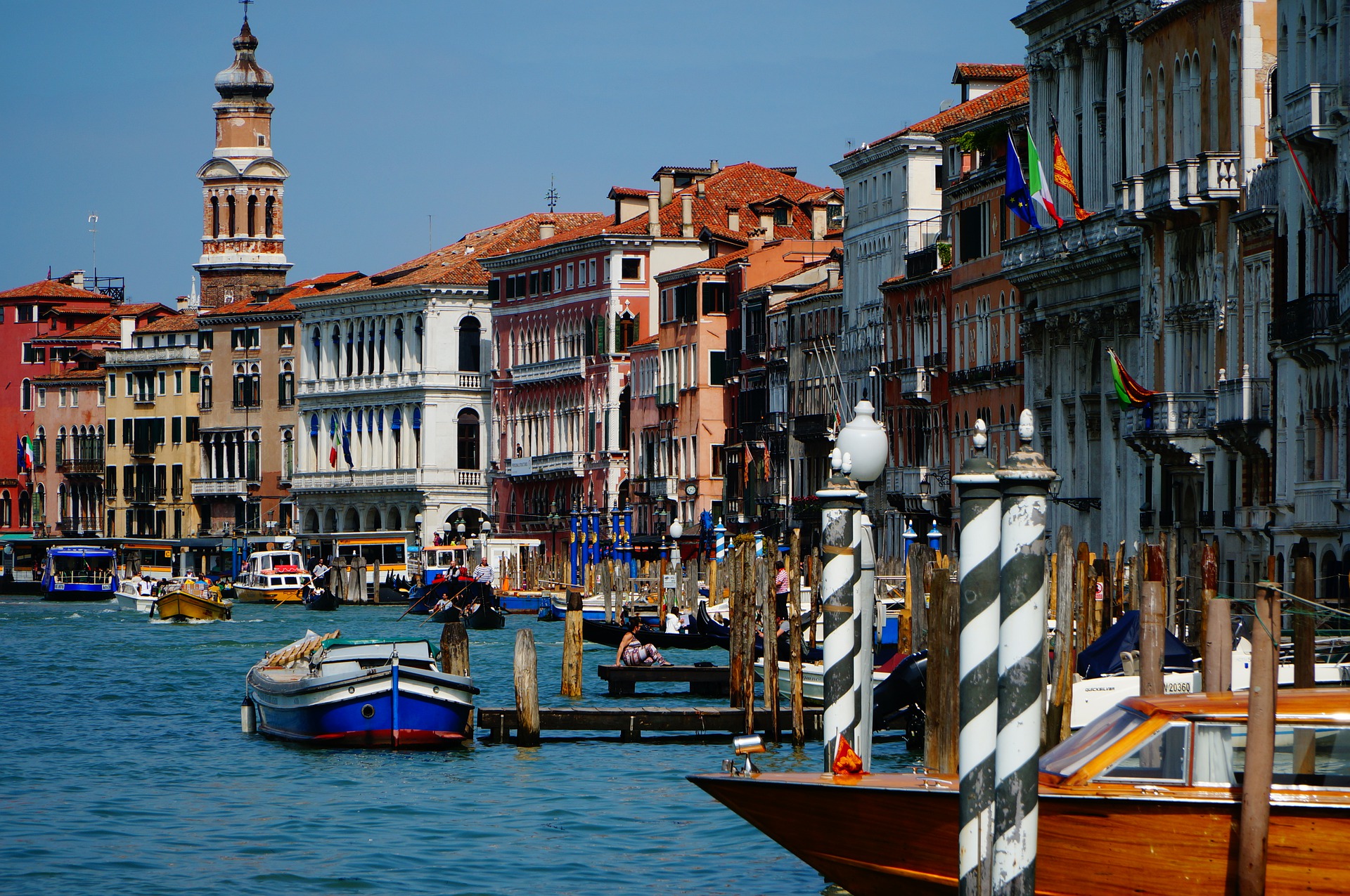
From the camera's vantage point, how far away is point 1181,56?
3581cm

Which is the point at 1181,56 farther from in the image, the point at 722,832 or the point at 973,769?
the point at 973,769

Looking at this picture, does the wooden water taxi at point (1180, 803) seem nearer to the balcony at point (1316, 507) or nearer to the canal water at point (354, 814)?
the canal water at point (354, 814)

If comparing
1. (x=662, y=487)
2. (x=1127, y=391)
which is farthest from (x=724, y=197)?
(x=1127, y=391)

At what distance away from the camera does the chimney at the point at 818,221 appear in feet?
224

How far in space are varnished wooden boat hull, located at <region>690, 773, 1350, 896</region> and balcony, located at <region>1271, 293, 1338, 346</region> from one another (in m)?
16.7

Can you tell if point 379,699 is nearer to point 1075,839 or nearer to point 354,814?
point 354,814

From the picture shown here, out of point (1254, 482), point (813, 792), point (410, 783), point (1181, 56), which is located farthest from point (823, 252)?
point (813, 792)

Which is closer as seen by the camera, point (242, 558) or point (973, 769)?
point (973, 769)

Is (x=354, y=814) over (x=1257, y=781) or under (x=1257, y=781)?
under

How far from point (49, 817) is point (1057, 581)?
7.92m

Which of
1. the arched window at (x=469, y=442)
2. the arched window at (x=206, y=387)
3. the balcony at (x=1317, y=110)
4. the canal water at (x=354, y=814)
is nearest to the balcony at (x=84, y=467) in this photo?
the arched window at (x=206, y=387)

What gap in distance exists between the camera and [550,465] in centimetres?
7806

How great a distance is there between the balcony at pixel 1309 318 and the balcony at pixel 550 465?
48.1m

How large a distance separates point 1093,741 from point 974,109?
1637 inches
